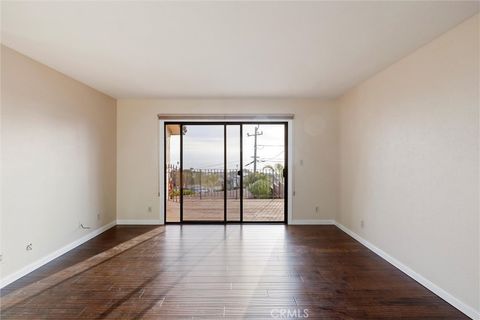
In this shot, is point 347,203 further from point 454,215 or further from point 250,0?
point 250,0

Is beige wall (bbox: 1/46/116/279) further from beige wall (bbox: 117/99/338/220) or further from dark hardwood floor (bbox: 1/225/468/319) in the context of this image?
beige wall (bbox: 117/99/338/220)

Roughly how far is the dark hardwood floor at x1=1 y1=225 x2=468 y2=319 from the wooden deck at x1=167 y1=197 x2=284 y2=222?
4.04ft

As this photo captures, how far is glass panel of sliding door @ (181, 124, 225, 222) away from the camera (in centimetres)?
536

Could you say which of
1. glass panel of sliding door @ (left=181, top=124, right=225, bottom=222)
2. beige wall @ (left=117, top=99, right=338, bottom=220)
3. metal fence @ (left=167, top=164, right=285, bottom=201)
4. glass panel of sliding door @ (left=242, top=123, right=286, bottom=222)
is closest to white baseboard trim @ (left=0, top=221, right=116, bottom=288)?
beige wall @ (left=117, top=99, right=338, bottom=220)

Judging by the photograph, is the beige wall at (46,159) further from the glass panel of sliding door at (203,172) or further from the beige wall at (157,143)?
the glass panel of sliding door at (203,172)

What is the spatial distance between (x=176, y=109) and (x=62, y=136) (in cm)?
206

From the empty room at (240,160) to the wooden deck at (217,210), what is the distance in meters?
0.03

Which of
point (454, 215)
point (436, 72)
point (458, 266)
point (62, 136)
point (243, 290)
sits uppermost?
point (436, 72)

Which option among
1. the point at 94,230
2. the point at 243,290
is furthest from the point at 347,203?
the point at 94,230

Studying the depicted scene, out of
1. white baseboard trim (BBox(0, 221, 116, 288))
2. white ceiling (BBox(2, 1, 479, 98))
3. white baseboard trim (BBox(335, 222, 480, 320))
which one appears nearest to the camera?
white ceiling (BBox(2, 1, 479, 98))

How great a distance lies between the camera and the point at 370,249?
12.6 feet

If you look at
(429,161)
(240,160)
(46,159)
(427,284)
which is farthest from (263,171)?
(46,159)

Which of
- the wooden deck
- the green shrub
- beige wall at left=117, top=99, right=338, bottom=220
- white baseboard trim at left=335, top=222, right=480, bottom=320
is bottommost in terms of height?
white baseboard trim at left=335, top=222, right=480, bottom=320

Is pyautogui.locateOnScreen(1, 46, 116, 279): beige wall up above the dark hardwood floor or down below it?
above
